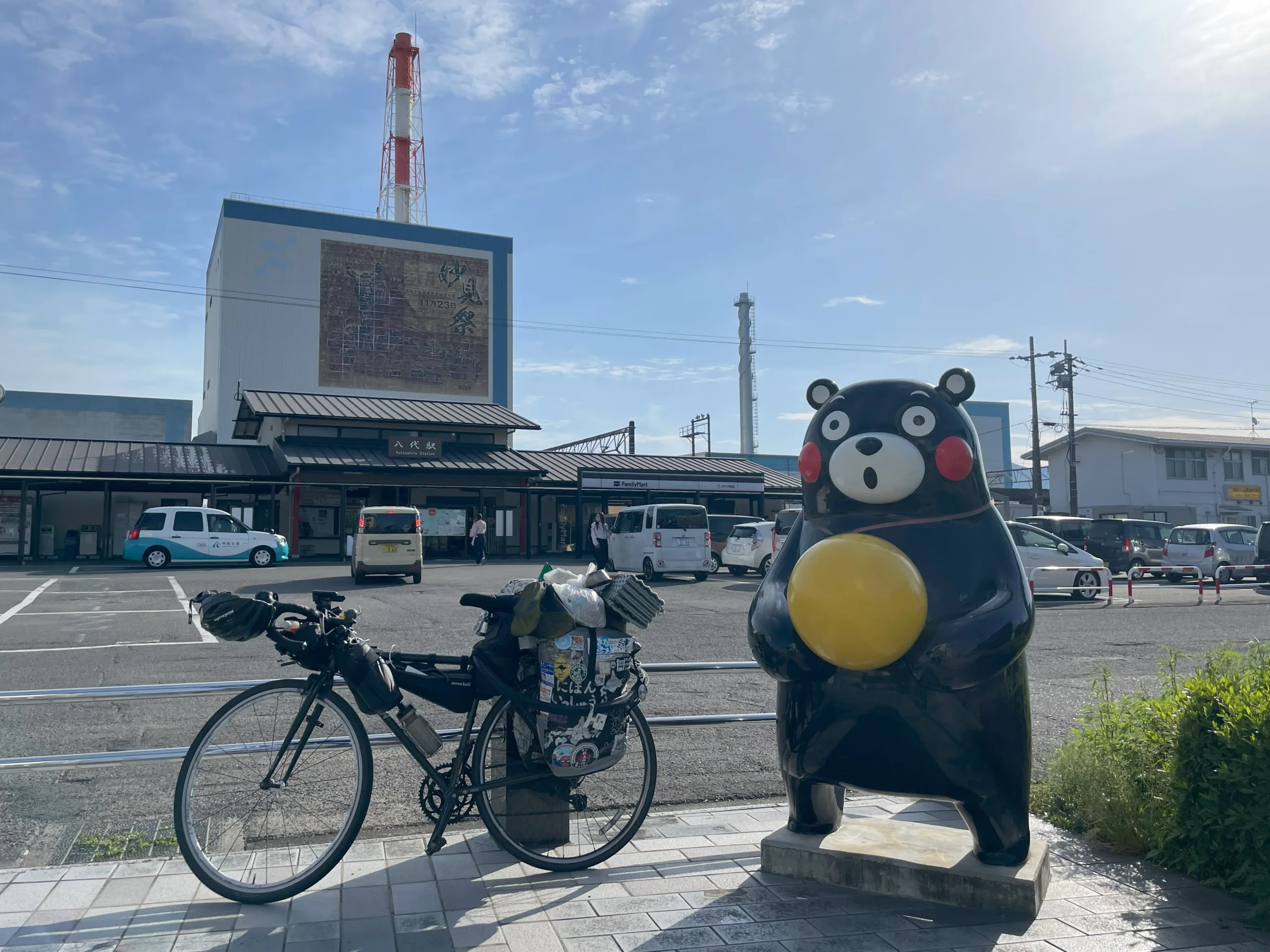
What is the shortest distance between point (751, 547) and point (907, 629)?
20426mm

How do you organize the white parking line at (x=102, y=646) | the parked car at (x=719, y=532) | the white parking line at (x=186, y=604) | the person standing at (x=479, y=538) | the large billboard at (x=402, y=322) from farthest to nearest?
the large billboard at (x=402, y=322), the person standing at (x=479, y=538), the parked car at (x=719, y=532), the white parking line at (x=186, y=604), the white parking line at (x=102, y=646)

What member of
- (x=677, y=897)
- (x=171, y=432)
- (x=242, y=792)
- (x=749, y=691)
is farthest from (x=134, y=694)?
(x=171, y=432)

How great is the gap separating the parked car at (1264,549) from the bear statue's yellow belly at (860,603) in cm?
2454

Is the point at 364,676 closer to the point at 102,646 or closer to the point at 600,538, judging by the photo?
the point at 102,646

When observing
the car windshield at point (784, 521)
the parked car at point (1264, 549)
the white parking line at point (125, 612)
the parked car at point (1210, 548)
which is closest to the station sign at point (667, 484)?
the car windshield at point (784, 521)

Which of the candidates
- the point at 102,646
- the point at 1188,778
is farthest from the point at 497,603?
the point at 102,646

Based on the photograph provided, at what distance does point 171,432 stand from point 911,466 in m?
67.4

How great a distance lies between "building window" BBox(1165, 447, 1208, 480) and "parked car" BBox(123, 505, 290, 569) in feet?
129

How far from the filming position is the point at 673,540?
71.2 feet

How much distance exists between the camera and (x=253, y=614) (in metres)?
3.31

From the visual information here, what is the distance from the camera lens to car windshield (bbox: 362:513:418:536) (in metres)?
20.2

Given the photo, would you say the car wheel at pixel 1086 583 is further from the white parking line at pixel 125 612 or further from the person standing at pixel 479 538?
the person standing at pixel 479 538

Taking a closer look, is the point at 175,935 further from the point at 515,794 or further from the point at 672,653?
the point at 672,653

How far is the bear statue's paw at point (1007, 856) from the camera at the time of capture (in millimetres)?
3326
